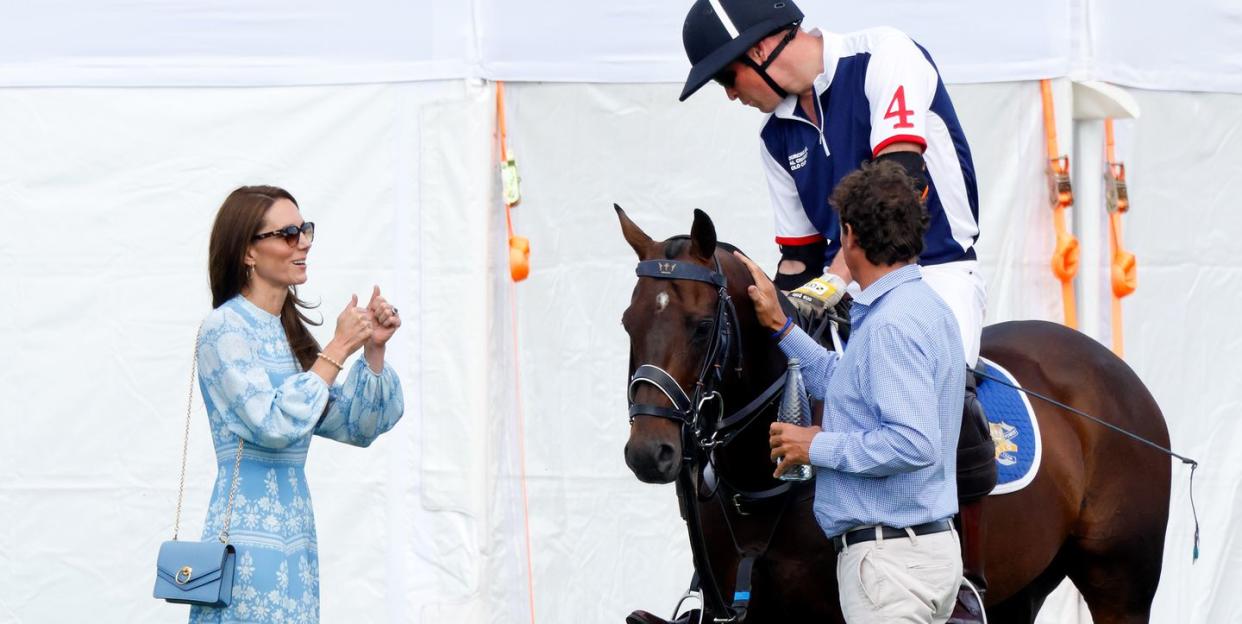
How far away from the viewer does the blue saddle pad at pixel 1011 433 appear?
150 inches

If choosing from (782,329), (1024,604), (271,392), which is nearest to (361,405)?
(271,392)

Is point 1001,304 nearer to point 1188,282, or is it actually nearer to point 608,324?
point 1188,282

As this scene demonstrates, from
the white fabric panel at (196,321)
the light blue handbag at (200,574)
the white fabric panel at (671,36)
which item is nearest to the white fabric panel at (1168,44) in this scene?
the white fabric panel at (671,36)

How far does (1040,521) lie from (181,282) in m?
3.41

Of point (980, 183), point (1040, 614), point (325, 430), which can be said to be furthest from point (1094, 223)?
point (325, 430)

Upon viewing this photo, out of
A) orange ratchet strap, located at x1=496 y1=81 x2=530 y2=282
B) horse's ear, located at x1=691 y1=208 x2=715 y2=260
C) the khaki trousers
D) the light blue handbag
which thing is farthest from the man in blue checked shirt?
orange ratchet strap, located at x1=496 y1=81 x2=530 y2=282

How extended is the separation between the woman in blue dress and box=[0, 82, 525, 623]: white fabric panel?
1.97 meters

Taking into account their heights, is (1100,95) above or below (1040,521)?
above

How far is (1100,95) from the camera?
5.51m

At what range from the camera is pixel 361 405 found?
3.52 meters

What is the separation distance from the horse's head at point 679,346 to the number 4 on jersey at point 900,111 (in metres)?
0.62

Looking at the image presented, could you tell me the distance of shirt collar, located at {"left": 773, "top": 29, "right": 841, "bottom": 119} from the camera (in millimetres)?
3736

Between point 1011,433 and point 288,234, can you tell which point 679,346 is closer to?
point 288,234

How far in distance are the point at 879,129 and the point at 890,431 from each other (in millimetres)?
984
